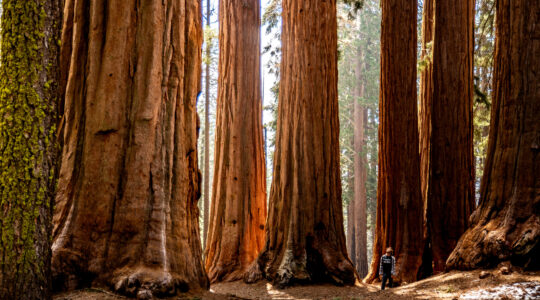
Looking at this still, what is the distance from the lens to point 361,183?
84.2 feet

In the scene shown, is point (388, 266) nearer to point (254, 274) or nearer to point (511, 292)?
point (254, 274)

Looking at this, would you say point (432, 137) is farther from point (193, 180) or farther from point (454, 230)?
point (193, 180)

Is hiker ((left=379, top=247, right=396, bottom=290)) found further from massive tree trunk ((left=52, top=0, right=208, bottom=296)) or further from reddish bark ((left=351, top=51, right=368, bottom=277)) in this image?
reddish bark ((left=351, top=51, right=368, bottom=277))

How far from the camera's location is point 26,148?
150 inches

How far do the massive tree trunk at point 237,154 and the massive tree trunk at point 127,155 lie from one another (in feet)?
16.8

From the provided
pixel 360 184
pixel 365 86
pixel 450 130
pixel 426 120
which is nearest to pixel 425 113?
pixel 426 120

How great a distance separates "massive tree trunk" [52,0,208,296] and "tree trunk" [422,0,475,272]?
6.36 meters

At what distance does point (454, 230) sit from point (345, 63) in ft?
87.6

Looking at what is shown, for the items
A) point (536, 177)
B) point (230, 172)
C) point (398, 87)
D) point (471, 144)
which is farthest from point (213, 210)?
point (536, 177)

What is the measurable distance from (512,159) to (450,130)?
4197 millimetres

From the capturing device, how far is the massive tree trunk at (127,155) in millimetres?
4762

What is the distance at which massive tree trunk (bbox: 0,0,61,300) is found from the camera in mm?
3736

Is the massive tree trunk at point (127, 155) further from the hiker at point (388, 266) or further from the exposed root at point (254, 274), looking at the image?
the hiker at point (388, 266)

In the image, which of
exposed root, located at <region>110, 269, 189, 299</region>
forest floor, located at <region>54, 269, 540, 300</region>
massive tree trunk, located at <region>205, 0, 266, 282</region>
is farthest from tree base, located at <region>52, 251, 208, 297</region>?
massive tree trunk, located at <region>205, 0, 266, 282</region>
